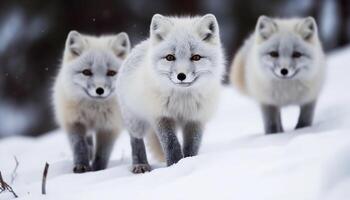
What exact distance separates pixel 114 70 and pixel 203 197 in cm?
249

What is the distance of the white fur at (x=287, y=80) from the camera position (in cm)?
629

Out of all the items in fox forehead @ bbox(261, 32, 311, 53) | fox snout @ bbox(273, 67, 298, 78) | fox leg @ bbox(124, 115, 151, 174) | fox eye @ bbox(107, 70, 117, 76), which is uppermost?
fox forehead @ bbox(261, 32, 311, 53)

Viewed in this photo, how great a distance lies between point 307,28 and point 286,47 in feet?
1.14

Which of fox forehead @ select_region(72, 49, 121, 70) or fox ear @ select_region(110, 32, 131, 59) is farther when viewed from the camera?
fox ear @ select_region(110, 32, 131, 59)

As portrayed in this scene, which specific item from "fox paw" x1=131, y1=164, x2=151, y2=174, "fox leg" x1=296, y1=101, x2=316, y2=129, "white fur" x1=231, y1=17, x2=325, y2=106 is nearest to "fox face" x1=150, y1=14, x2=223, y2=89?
"fox paw" x1=131, y1=164, x2=151, y2=174

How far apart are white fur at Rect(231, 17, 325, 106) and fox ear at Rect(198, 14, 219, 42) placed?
1777 millimetres

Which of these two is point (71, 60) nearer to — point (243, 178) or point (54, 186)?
point (54, 186)

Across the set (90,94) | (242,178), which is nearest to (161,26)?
(90,94)

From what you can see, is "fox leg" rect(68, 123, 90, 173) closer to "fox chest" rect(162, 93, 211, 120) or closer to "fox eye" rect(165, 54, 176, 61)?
"fox chest" rect(162, 93, 211, 120)

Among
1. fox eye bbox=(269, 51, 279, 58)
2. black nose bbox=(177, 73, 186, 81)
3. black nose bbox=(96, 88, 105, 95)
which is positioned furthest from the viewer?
fox eye bbox=(269, 51, 279, 58)

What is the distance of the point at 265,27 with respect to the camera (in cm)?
643

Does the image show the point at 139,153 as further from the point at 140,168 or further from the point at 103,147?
the point at 103,147

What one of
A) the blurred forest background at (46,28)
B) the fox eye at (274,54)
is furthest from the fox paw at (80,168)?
the blurred forest background at (46,28)

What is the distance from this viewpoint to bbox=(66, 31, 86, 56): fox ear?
18.8ft
